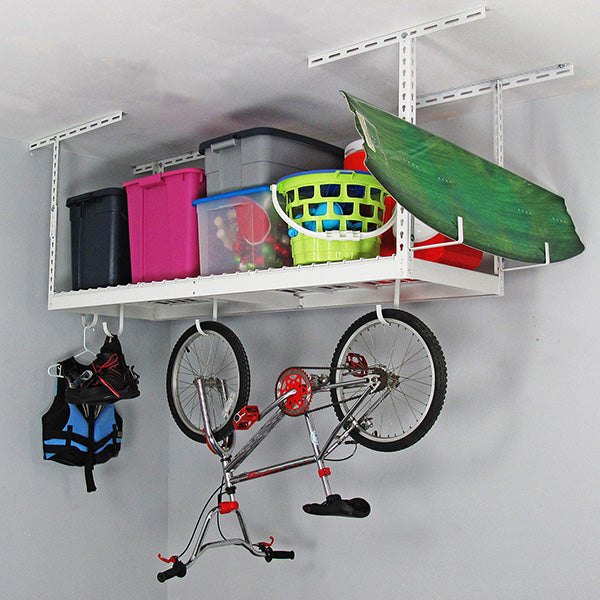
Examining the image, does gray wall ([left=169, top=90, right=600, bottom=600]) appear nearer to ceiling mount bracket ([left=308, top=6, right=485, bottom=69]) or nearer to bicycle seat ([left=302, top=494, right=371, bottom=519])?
bicycle seat ([left=302, top=494, right=371, bottom=519])

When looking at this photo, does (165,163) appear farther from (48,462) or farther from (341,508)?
(341,508)

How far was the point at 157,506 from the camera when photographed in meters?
3.61

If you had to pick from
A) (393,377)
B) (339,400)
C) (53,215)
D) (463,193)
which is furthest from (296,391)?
(53,215)

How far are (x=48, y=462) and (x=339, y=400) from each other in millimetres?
1375

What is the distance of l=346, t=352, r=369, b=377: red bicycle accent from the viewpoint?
100.0 inches

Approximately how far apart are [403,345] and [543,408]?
0.61 metres

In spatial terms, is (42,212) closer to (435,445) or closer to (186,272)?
(186,272)

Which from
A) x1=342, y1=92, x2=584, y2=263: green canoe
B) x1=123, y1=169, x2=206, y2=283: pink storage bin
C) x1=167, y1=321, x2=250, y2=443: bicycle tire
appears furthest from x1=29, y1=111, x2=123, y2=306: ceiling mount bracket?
x1=342, y1=92, x2=584, y2=263: green canoe

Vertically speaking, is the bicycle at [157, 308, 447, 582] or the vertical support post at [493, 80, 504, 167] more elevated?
the vertical support post at [493, 80, 504, 167]

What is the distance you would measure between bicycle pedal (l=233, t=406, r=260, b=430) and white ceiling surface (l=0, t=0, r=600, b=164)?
1.13m

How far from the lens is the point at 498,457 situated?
8.91 ft

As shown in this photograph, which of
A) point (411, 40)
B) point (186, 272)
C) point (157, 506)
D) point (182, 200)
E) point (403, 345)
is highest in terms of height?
point (411, 40)

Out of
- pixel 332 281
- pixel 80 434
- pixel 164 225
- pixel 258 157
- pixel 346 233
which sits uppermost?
pixel 258 157

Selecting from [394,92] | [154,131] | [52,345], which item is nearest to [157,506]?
[52,345]
